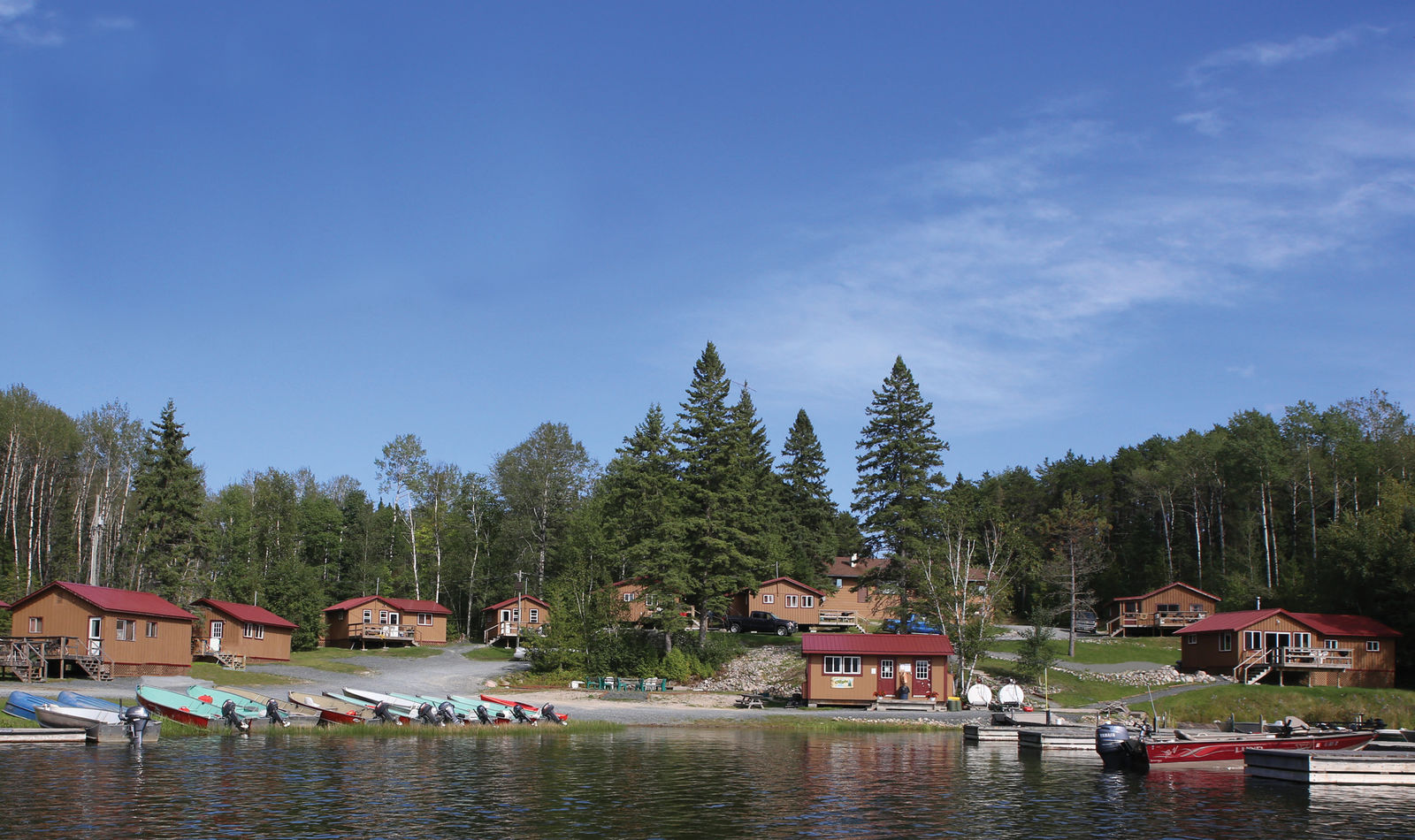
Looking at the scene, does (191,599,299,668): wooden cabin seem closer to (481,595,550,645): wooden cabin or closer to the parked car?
(481,595,550,645): wooden cabin

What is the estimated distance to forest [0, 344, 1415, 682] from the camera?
201ft

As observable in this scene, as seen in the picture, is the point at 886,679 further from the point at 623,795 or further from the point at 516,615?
the point at 516,615

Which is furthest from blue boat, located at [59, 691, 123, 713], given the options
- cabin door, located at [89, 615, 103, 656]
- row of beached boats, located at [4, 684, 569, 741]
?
cabin door, located at [89, 615, 103, 656]

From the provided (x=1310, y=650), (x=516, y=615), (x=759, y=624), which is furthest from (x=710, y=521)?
(x=1310, y=650)

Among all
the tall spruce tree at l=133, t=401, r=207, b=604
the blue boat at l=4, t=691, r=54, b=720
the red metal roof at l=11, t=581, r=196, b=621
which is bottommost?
the blue boat at l=4, t=691, r=54, b=720

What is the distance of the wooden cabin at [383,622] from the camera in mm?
75312

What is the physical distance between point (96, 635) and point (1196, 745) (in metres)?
47.5

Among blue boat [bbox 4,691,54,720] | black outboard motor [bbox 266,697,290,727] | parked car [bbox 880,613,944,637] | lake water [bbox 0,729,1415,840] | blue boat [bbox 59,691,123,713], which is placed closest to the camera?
lake water [bbox 0,729,1415,840]

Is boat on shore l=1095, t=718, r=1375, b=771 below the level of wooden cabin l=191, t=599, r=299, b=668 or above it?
below

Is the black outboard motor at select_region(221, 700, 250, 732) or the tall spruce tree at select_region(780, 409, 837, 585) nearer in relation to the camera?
the black outboard motor at select_region(221, 700, 250, 732)

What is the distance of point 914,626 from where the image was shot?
218 ft

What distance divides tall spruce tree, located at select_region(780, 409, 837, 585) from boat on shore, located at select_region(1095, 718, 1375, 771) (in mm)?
53478

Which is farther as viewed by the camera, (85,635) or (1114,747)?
(85,635)

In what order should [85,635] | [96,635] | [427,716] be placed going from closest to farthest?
[427,716]
[85,635]
[96,635]
